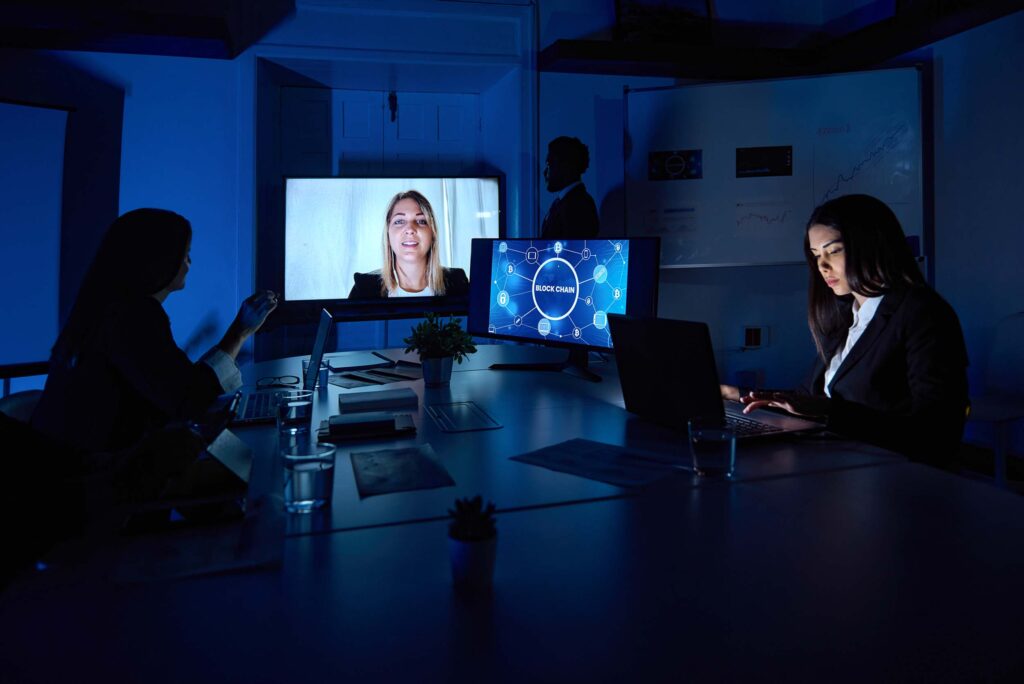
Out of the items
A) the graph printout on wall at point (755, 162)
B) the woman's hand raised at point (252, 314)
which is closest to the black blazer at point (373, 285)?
the graph printout on wall at point (755, 162)

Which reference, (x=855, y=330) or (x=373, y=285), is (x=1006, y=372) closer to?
(x=855, y=330)

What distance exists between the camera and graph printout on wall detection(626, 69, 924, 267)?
379 centimetres

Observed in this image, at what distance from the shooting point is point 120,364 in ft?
5.99

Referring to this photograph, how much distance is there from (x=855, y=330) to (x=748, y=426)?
76 cm

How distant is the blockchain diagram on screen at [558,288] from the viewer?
214 cm

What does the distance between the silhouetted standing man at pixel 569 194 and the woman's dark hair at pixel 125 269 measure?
2.03 m

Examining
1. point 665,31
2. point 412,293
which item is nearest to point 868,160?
point 665,31

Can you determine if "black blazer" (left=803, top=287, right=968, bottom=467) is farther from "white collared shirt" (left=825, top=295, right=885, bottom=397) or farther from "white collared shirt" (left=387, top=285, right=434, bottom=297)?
"white collared shirt" (left=387, top=285, right=434, bottom=297)

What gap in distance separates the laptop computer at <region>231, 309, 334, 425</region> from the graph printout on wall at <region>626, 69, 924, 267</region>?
241 cm

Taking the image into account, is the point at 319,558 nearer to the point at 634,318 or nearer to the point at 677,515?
the point at 677,515

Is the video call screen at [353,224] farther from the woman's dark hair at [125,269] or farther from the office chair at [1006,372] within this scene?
the office chair at [1006,372]

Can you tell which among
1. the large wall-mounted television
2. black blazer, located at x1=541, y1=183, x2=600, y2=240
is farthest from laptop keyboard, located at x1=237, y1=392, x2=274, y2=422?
black blazer, located at x1=541, y1=183, x2=600, y2=240

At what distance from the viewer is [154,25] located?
324 cm

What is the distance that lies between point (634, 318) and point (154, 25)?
2.77 metres
